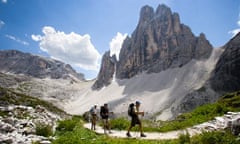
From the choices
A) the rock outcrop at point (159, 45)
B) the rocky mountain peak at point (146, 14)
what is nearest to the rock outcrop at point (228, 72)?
the rock outcrop at point (159, 45)

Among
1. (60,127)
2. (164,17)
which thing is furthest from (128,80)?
(60,127)

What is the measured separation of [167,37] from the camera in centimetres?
15900

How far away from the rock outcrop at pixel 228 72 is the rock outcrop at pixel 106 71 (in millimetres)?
90372

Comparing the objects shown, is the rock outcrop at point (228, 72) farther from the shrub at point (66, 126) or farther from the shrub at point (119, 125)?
the shrub at point (66, 126)

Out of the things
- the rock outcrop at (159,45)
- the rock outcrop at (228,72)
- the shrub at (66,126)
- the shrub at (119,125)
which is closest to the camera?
the shrub at (66,126)

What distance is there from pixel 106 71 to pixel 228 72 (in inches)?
4127

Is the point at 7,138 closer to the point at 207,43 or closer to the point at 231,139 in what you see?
the point at 231,139

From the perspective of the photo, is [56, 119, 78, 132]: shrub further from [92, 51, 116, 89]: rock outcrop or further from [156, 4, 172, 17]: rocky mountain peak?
[156, 4, 172, 17]: rocky mountain peak

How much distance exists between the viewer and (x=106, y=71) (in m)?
184

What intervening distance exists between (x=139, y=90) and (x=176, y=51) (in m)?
38.9

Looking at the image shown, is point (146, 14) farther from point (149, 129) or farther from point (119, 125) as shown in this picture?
point (149, 129)

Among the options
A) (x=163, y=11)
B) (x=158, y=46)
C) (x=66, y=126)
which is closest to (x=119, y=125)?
(x=66, y=126)

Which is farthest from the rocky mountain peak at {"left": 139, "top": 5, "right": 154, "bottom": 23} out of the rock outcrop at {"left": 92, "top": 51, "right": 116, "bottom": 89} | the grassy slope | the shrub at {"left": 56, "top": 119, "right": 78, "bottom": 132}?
the shrub at {"left": 56, "top": 119, "right": 78, "bottom": 132}

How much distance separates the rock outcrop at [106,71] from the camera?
17859 centimetres
